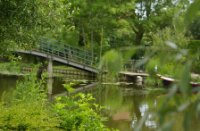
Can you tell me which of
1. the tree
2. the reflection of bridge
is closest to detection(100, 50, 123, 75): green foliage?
the tree

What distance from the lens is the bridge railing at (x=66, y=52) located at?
26.2 metres

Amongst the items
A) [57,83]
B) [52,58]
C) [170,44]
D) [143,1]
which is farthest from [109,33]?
[170,44]

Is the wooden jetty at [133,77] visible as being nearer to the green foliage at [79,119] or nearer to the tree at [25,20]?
the tree at [25,20]

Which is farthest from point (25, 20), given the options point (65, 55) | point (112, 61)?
point (65, 55)

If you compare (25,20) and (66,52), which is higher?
(66,52)

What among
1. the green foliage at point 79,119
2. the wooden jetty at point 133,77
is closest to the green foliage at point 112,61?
the green foliage at point 79,119

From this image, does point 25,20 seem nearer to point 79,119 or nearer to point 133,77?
point 79,119

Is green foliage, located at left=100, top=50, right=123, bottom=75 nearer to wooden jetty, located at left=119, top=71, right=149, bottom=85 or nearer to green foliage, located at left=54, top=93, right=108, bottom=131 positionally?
green foliage, located at left=54, top=93, right=108, bottom=131

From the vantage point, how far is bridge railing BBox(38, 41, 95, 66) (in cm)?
2616

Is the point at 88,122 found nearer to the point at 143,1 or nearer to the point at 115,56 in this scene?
the point at 115,56

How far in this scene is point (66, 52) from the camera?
26.7 metres

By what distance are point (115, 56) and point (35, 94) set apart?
617cm

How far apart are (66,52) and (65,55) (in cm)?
32

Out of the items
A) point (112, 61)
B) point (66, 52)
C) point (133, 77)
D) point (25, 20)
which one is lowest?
point (112, 61)
